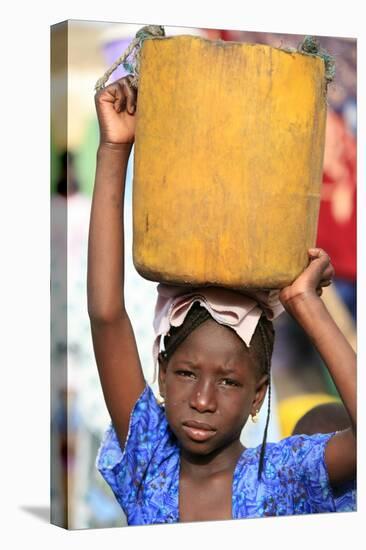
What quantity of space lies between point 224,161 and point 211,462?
4.11 ft

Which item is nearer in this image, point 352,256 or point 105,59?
point 105,59

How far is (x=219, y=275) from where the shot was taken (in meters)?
5.22

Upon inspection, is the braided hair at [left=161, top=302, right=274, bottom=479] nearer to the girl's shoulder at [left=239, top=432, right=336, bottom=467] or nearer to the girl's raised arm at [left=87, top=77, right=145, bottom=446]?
the girl's shoulder at [left=239, top=432, right=336, bottom=467]

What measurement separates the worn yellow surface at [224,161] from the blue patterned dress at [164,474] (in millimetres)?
768

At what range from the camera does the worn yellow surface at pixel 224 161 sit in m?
5.21

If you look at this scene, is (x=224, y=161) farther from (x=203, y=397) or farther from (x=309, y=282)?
(x=203, y=397)

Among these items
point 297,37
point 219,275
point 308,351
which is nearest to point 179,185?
point 219,275

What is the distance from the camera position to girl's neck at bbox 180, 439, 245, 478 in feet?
18.6

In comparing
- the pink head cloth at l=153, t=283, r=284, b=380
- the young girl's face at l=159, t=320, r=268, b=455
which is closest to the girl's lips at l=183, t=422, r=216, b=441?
the young girl's face at l=159, t=320, r=268, b=455

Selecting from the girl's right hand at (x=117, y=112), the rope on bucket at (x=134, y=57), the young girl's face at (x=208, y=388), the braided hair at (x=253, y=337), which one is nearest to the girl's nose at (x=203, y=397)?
the young girl's face at (x=208, y=388)

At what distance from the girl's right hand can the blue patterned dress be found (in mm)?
1025

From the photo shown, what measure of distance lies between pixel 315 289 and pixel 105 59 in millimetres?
1325

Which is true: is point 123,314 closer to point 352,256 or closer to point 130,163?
point 130,163

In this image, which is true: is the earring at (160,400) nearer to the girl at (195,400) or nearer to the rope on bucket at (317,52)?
the girl at (195,400)
